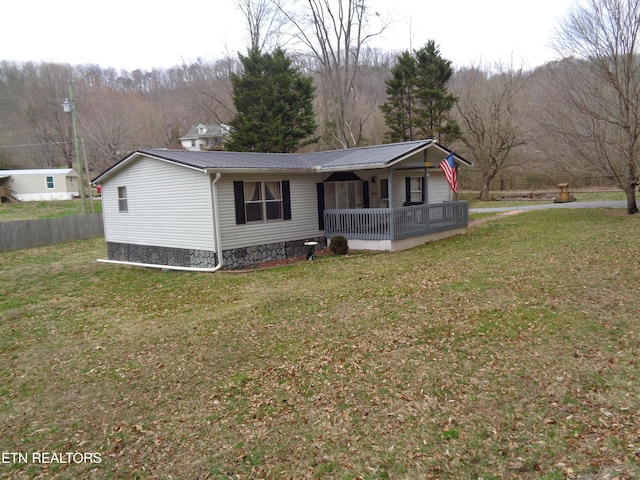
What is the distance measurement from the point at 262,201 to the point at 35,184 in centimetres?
3420

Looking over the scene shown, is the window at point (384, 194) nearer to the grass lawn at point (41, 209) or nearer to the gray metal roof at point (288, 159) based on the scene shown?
the gray metal roof at point (288, 159)

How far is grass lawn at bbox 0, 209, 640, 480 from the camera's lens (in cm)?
389

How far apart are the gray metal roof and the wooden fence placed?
7.12m

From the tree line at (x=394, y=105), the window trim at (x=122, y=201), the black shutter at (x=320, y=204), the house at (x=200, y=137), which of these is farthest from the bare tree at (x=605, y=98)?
the house at (x=200, y=137)

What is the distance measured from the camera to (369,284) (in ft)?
31.6

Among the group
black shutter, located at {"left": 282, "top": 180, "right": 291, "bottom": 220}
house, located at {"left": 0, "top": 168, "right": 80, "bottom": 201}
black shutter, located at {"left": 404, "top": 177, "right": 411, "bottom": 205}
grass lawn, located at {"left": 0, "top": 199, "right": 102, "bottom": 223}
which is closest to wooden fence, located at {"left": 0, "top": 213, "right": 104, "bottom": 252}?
grass lawn, located at {"left": 0, "top": 199, "right": 102, "bottom": 223}

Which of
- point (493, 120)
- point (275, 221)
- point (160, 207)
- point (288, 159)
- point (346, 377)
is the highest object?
point (493, 120)

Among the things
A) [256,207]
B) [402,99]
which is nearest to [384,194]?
[256,207]

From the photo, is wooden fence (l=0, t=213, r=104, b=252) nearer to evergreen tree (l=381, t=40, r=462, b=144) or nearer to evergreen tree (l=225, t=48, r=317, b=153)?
evergreen tree (l=225, t=48, r=317, b=153)

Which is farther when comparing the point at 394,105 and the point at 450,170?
the point at 394,105

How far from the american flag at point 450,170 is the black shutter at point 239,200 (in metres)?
6.36

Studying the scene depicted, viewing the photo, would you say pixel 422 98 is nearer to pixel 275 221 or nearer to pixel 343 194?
pixel 343 194

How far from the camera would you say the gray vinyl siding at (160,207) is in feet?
41.2

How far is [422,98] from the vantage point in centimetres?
2989
